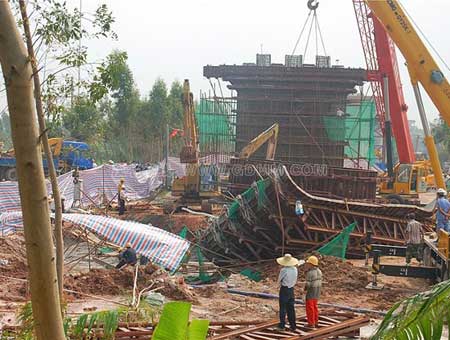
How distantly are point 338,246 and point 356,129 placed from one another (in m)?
23.3

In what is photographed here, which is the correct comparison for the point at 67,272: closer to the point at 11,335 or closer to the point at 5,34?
the point at 11,335

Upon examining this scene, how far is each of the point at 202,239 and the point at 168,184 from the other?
21.4 meters

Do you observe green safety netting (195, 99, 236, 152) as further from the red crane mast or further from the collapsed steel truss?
the collapsed steel truss

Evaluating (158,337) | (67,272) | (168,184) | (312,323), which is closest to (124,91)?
(168,184)

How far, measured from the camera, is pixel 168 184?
4034 centimetres

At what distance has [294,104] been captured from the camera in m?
38.4

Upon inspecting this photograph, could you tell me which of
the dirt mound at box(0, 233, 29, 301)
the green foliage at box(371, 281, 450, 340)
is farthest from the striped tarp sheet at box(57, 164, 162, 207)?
the green foliage at box(371, 281, 450, 340)

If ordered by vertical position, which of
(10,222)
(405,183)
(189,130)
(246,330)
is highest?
(189,130)

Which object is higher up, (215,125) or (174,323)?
(215,125)

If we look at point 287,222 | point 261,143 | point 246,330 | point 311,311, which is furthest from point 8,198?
point 311,311

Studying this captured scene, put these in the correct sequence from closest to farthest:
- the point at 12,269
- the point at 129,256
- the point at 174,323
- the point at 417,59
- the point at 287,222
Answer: the point at 174,323 < the point at 129,256 < the point at 12,269 < the point at 287,222 < the point at 417,59

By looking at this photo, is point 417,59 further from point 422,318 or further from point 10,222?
point 422,318

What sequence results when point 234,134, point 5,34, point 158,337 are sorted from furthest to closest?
point 234,134 < point 158,337 < point 5,34

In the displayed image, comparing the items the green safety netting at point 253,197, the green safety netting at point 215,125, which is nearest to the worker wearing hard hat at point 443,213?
the green safety netting at point 253,197
